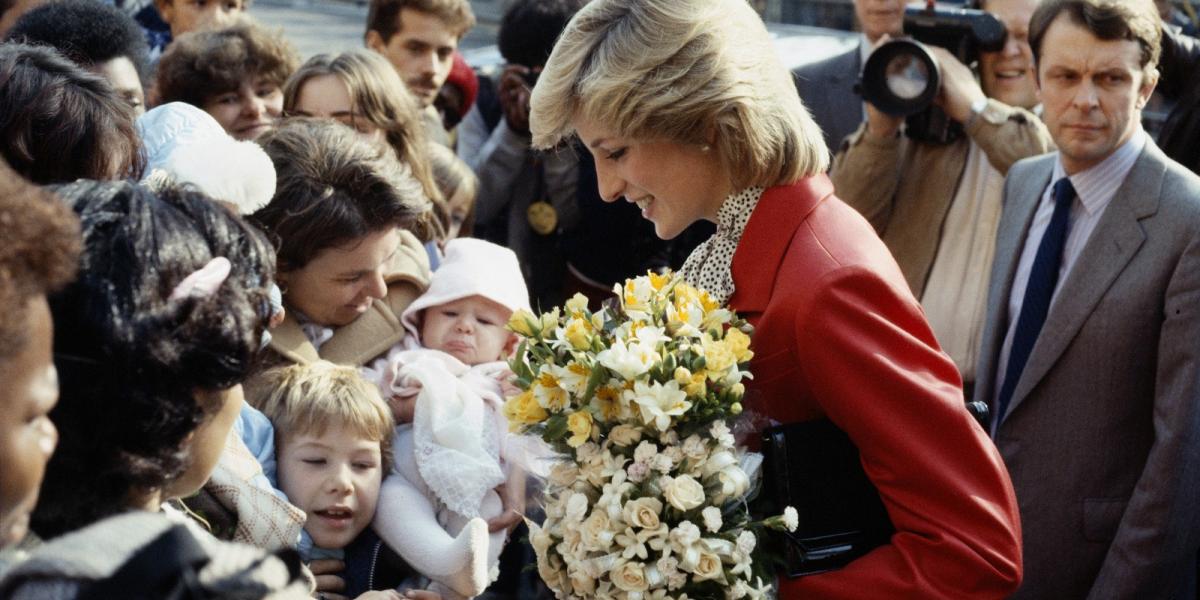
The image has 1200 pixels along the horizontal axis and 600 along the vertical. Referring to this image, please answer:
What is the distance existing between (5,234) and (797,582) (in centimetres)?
139

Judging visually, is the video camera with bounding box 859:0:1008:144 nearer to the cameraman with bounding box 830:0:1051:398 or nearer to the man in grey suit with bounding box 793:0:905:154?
the cameraman with bounding box 830:0:1051:398

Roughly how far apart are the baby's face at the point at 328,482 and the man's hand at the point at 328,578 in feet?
0.14

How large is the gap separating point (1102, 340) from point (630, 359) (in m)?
1.75

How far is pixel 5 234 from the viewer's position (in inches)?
50.0

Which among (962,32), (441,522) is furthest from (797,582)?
(962,32)

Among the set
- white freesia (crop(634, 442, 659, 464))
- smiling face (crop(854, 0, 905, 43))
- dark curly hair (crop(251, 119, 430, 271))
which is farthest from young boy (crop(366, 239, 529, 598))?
smiling face (crop(854, 0, 905, 43))

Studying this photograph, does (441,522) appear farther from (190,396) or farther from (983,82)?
(983,82)

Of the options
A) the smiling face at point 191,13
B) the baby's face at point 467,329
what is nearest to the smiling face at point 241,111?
the baby's face at point 467,329

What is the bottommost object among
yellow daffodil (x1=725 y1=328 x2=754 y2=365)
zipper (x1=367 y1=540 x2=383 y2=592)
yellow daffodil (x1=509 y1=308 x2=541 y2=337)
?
zipper (x1=367 y1=540 x2=383 y2=592)

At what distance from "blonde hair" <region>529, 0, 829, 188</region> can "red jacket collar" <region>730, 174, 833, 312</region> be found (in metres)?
0.03

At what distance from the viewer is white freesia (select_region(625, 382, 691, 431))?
6.80 ft

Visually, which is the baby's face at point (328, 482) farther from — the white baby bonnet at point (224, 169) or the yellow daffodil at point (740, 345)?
the yellow daffodil at point (740, 345)

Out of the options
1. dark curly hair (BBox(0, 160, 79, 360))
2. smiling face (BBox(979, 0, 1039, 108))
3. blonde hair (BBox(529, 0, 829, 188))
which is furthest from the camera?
smiling face (BBox(979, 0, 1039, 108))

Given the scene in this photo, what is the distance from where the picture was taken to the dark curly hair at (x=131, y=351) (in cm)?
149
